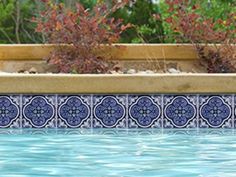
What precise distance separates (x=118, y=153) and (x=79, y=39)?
9.71ft

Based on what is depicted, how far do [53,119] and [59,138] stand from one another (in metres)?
0.29

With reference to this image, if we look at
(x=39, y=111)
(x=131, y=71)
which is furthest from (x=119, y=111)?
(x=131, y=71)

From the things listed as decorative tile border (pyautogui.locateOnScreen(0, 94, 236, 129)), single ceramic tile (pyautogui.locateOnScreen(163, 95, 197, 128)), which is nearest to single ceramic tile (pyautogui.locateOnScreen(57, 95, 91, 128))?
decorative tile border (pyautogui.locateOnScreen(0, 94, 236, 129))

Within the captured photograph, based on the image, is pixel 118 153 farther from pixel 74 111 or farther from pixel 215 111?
pixel 215 111

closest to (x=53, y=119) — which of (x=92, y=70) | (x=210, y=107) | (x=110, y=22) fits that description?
(x=210, y=107)

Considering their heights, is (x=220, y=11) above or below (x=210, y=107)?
above

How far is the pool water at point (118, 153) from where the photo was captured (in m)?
3.79

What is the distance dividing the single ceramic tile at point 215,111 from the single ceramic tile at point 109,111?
573 millimetres

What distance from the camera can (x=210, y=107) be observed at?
541cm

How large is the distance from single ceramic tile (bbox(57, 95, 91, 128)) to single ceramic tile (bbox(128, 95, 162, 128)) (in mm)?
309

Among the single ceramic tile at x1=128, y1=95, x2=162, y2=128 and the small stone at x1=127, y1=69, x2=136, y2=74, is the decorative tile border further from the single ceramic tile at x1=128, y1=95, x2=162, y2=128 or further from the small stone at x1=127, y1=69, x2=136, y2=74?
the small stone at x1=127, y1=69, x2=136, y2=74

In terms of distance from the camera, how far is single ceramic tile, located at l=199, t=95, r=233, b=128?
539cm

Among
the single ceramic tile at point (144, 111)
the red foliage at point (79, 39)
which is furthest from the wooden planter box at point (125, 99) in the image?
the red foliage at point (79, 39)

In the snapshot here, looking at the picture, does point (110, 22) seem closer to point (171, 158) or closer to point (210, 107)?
point (210, 107)
